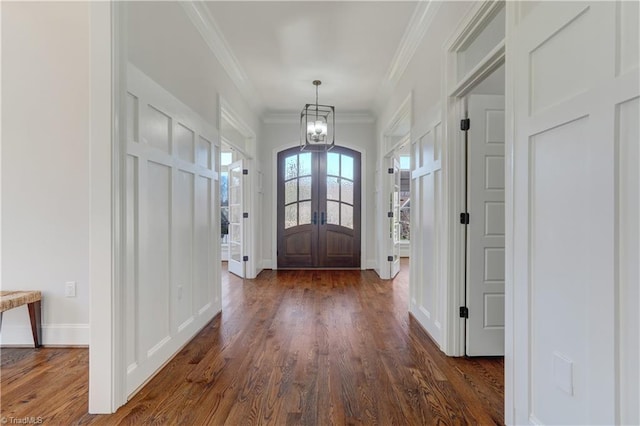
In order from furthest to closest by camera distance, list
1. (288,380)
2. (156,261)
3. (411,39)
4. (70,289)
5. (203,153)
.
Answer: (411,39) < (203,153) < (70,289) < (156,261) < (288,380)

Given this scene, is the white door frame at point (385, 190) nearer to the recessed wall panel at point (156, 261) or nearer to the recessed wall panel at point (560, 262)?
the recessed wall panel at point (156, 261)

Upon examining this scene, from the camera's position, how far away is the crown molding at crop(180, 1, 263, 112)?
2.62m

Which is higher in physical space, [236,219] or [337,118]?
[337,118]

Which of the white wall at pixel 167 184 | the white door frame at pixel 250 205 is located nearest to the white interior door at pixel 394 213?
the white door frame at pixel 250 205

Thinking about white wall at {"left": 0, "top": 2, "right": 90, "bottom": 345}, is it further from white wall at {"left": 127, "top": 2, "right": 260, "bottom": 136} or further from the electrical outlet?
white wall at {"left": 127, "top": 2, "right": 260, "bottom": 136}

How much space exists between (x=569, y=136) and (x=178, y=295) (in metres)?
2.59

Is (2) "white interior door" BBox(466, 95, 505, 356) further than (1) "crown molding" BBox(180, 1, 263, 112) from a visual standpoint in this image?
No

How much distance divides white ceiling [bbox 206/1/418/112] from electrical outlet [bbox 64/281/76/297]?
2585mm

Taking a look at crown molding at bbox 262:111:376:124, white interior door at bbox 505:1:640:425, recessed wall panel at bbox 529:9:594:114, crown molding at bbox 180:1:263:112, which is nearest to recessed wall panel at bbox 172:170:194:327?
crown molding at bbox 180:1:263:112

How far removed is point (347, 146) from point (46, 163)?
4.47 m

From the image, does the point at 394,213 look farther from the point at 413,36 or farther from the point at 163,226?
the point at 163,226

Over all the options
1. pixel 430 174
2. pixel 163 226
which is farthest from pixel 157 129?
pixel 430 174

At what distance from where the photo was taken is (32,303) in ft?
7.91

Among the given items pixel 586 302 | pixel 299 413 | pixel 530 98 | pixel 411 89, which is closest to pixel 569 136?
pixel 530 98
